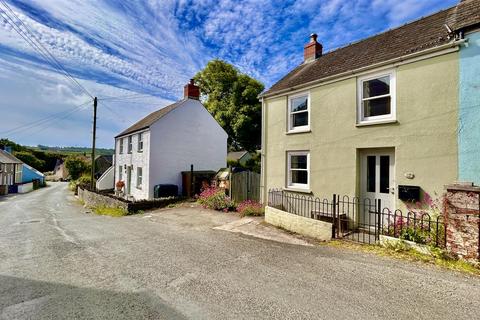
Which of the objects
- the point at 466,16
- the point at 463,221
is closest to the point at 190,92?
the point at 466,16

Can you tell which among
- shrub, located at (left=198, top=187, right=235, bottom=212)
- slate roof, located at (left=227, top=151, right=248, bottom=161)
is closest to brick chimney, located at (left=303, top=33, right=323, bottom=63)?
shrub, located at (left=198, top=187, right=235, bottom=212)

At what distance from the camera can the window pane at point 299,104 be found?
11070mm

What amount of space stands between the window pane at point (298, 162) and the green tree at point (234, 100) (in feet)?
59.3

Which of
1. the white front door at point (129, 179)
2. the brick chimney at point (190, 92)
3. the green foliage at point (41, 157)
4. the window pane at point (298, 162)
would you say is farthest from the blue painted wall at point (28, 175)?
the window pane at point (298, 162)

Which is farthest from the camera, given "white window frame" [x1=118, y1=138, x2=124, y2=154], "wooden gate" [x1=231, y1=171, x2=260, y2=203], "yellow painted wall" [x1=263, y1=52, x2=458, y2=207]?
"white window frame" [x1=118, y1=138, x2=124, y2=154]

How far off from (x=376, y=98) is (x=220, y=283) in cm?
778

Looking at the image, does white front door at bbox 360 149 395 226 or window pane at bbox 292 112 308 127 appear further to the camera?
window pane at bbox 292 112 308 127

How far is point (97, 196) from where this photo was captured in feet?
66.8

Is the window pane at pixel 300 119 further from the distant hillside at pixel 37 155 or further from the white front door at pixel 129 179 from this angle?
the distant hillside at pixel 37 155

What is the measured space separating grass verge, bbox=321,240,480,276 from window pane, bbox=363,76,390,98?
16.8ft

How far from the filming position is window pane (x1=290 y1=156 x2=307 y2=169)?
1098 cm

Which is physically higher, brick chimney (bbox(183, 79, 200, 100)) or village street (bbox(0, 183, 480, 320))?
brick chimney (bbox(183, 79, 200, 100))

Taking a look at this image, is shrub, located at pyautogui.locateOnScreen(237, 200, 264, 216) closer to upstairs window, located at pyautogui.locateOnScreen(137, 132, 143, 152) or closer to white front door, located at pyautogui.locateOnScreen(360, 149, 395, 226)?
white front door, located at pyautogui.locateOnScreen(360, 149, 395, 226)

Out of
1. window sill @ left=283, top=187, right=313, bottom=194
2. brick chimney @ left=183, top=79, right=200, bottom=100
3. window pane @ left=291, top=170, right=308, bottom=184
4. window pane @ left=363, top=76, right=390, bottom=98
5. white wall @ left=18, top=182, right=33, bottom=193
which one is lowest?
white wall @ left=18, top=182, right=33, bottom=193
